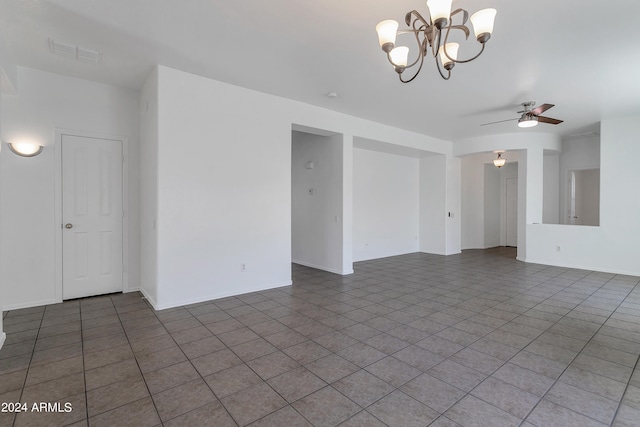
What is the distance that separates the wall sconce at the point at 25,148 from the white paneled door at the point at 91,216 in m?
0.26

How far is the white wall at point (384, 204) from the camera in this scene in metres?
7.11

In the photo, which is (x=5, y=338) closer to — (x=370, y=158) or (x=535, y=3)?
(x=535, y=3)

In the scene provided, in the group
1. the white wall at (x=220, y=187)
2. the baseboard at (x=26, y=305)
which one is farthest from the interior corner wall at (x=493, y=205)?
the baseboard at (x=26, y=305)

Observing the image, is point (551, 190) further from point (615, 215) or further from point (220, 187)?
point (220, 187)

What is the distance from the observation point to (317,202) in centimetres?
617

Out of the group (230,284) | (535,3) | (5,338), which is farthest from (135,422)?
(535,3)

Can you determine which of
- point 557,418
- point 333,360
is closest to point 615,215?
point 557,418

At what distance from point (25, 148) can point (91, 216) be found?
1.07m

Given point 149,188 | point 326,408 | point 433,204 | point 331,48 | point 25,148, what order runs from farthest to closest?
point 433,204 < point 149,188 < point 25,148 < point 331,48 < point 326,408

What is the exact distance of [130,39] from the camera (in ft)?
10.1

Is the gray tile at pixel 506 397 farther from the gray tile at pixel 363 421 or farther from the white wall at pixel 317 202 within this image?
the white wall at pixel 317 202

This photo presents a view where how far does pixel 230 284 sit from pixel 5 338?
225 cm

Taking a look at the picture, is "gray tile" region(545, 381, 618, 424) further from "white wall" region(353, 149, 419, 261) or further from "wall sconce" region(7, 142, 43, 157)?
"wall sconce" region(7, 142, 43, 157)

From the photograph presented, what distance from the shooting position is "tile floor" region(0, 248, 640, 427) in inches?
76.2
